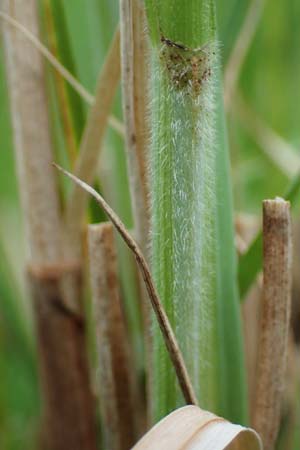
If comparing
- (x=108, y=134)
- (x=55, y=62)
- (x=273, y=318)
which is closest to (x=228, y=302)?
(x=273, y=318)

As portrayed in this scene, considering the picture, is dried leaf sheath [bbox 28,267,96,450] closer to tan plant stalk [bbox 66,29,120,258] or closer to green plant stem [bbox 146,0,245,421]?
tan plant stalk [bbox 66,29,120,258]

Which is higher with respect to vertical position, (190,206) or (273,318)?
(190,206)

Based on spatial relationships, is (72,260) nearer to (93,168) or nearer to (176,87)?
(93,168)

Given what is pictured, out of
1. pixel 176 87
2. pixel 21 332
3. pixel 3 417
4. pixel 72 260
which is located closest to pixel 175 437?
pixel 176 87

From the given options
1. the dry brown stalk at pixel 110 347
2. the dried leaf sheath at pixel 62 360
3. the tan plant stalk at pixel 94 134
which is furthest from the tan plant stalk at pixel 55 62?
the dried leaf sheath at pixel 62 360

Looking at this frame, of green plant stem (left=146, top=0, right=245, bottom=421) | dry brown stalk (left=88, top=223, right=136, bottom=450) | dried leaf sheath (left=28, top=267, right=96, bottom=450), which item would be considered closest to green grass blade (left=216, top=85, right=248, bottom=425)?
green plant stem (left=146, top=0, right=245, bottom=421)

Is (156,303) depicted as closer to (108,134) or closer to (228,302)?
(228,302)

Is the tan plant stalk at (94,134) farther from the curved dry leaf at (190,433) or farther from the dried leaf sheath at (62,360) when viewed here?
the curved dry leaf at (190,433)
